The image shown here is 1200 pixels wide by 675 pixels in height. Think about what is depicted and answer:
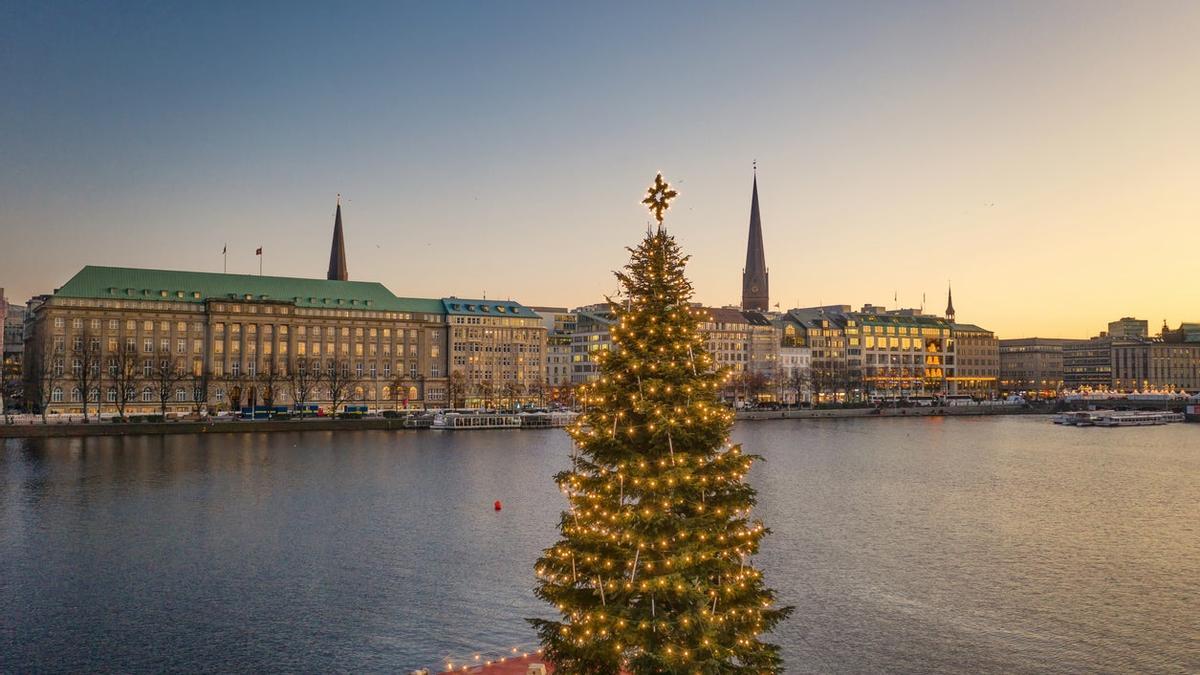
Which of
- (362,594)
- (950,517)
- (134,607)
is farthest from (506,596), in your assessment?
(950,517)

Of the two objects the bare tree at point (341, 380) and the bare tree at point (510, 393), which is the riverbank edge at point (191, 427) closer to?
the bare tree at point (341, 380)

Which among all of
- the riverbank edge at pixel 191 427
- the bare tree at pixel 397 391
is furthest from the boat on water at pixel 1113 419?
the bare tree at pixel 397 391

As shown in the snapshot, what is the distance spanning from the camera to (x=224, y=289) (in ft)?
483

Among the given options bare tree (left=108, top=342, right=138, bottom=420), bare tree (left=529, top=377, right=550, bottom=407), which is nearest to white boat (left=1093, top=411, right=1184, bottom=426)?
bare tree (left=529, top=377, right=550, bottom=407)

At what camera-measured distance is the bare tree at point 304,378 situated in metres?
138

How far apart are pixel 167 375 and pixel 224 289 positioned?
22.9 m

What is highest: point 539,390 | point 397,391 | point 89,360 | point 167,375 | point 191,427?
point 89,360

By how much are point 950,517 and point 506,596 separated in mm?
26080

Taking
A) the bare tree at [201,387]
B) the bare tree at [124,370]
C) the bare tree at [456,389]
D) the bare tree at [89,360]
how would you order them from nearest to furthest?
the bare tree at [124,370] < the bare tree at [89,360] < the bare tree at [201,387] < the bare tree at [456,389]

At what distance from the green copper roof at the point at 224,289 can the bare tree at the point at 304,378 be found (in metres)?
10.2

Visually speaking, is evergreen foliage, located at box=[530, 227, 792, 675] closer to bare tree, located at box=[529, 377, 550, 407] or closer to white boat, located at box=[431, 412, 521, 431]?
white boat, located at box=[431, 412, 521, 431]

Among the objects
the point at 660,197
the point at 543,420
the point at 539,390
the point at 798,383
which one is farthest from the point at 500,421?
the point at 660,197

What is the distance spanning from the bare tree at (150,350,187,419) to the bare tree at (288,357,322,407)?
1531 centimetres

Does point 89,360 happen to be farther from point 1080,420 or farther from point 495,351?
point 1080,420
